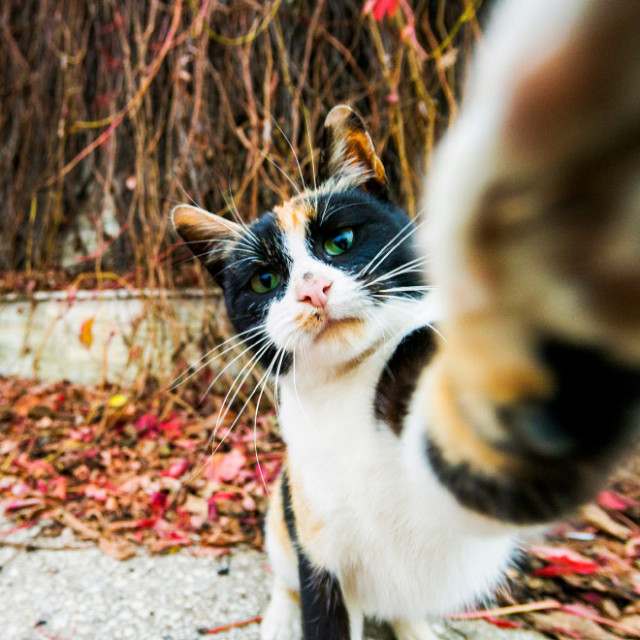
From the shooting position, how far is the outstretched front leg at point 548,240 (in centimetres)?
19

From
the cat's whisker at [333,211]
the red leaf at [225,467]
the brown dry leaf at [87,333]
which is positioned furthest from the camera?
the brown dry leaf at [87,333]

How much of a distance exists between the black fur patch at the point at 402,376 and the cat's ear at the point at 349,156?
1.25 ft

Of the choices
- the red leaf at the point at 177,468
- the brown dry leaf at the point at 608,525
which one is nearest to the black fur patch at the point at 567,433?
the brown dry leaf at the point at 608,525

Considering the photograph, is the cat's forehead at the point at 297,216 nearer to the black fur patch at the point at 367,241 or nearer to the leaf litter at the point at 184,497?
the black fur patch at the point at 367,241

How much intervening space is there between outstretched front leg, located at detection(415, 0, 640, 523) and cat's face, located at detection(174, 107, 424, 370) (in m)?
0.40

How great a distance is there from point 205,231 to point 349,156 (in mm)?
339

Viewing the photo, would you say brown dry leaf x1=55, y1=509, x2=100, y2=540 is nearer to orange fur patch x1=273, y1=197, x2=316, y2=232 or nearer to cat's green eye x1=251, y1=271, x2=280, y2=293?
cat's green eye x1=251, y1=271, x2=280, y2=293

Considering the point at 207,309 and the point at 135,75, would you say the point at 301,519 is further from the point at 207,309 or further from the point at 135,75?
the point at 135,75

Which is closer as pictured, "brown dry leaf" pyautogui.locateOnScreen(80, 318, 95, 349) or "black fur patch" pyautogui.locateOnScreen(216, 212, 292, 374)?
"black fur patch" pyautogui.locateOnScreen(216, 212, 292, 374)

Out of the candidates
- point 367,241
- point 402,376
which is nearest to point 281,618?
point 402,376

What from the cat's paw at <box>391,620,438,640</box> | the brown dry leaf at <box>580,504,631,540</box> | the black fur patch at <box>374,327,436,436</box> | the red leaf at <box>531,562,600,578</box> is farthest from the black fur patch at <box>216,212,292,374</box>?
the brown dry leaf at <box>580,504,631,540</box>

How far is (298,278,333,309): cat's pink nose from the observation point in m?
0.67

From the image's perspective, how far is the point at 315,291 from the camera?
0.67 meters

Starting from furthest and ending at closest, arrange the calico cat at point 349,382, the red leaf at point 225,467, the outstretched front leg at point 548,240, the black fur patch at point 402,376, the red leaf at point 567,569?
the red leaf at point 225,467 < the red leaf at point 567,569 < the calico cat at point 349,382 < the black fur patch at point 402,376 < the outstretched front leg at point 548,240
